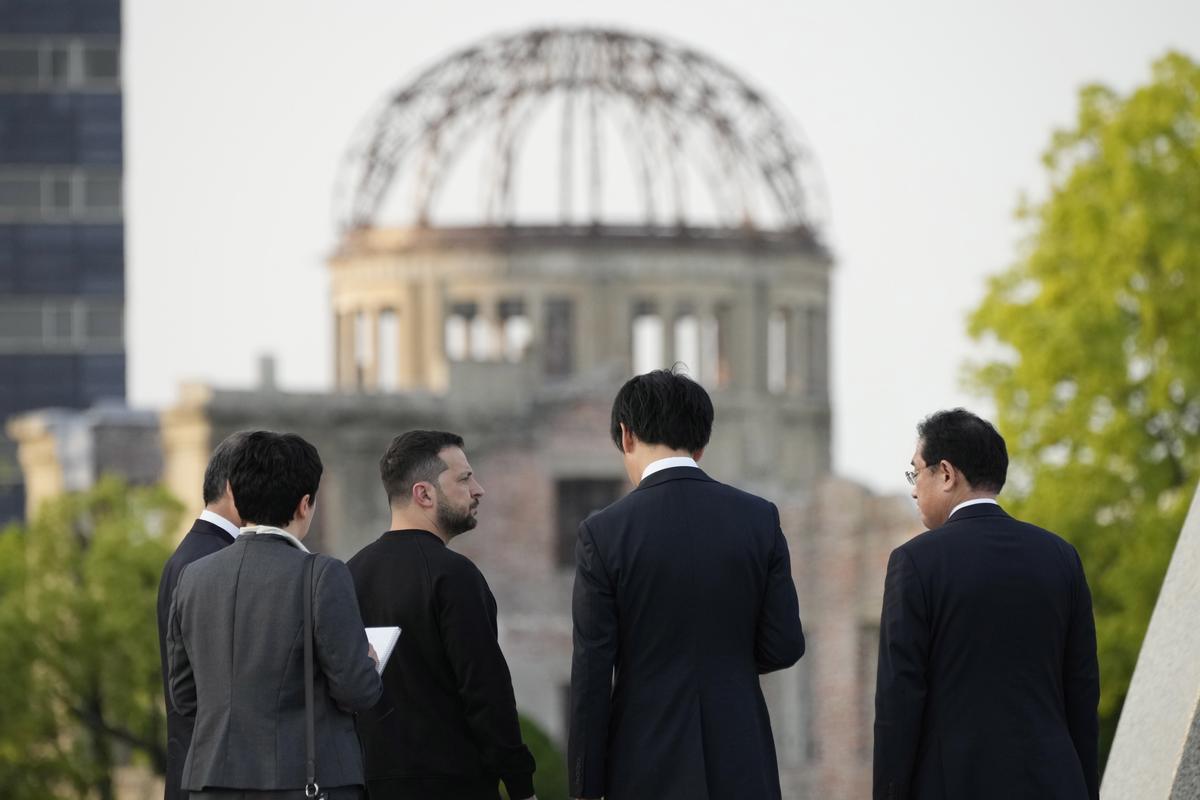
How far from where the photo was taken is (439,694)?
8.36m

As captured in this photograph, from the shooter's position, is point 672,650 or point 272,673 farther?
point 672,650

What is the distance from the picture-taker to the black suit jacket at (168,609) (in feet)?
26.7

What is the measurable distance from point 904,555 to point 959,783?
0.74m

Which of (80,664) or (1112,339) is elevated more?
(1112,339)

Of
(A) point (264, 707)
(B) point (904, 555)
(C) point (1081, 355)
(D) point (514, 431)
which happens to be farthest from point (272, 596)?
(D) point (514, 431)

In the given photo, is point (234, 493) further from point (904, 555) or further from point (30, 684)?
point (30, 684)

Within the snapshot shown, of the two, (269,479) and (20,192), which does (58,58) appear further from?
(269,479)

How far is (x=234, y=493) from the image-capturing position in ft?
25.2

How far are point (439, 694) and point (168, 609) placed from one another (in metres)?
0.95

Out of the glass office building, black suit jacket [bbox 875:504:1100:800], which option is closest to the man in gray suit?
black suit jacket [bbox 875:504:1100:800]

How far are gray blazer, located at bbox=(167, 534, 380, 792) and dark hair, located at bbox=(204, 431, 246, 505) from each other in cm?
34

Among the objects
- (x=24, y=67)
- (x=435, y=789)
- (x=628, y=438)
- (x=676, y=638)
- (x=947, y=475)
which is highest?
(x=24, y=67)

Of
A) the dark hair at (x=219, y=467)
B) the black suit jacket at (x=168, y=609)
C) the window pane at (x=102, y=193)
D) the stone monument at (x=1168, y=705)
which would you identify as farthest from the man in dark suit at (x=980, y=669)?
the window pane at (x=102, y=193)

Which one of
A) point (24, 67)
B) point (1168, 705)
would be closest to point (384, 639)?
point (1168, 705)
